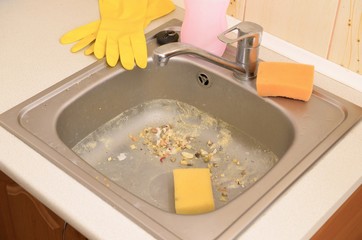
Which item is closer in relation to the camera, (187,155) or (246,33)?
(246,33)

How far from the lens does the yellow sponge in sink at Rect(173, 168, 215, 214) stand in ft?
3.07

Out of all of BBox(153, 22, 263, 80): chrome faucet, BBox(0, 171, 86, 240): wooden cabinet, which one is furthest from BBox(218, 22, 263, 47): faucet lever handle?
BBox(0, 171, 86, 240): wooden cabinet

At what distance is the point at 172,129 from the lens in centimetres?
125

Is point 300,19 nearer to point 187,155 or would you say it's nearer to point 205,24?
point 205,24

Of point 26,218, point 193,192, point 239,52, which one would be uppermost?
point 239,52

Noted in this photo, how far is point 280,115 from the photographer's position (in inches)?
43.3

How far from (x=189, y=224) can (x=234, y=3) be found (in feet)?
2.05

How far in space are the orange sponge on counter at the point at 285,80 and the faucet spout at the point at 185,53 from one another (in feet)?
0.20

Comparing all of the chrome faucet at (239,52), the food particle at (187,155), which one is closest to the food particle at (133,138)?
the food particle at (187,155)

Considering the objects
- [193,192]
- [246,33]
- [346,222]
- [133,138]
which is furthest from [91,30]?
[346,222]

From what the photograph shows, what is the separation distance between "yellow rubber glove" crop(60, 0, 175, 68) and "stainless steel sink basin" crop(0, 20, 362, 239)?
0.05 metres

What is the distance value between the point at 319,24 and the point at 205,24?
0.24 metres

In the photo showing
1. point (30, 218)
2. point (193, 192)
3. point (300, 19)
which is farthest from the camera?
point (300, 19)

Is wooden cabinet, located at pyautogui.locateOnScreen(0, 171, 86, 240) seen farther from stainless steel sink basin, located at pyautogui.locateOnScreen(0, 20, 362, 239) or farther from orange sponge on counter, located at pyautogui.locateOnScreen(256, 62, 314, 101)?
orange sponge on counter, located at pyautogui.locateOnScreen(256, 62, 314, 101)
